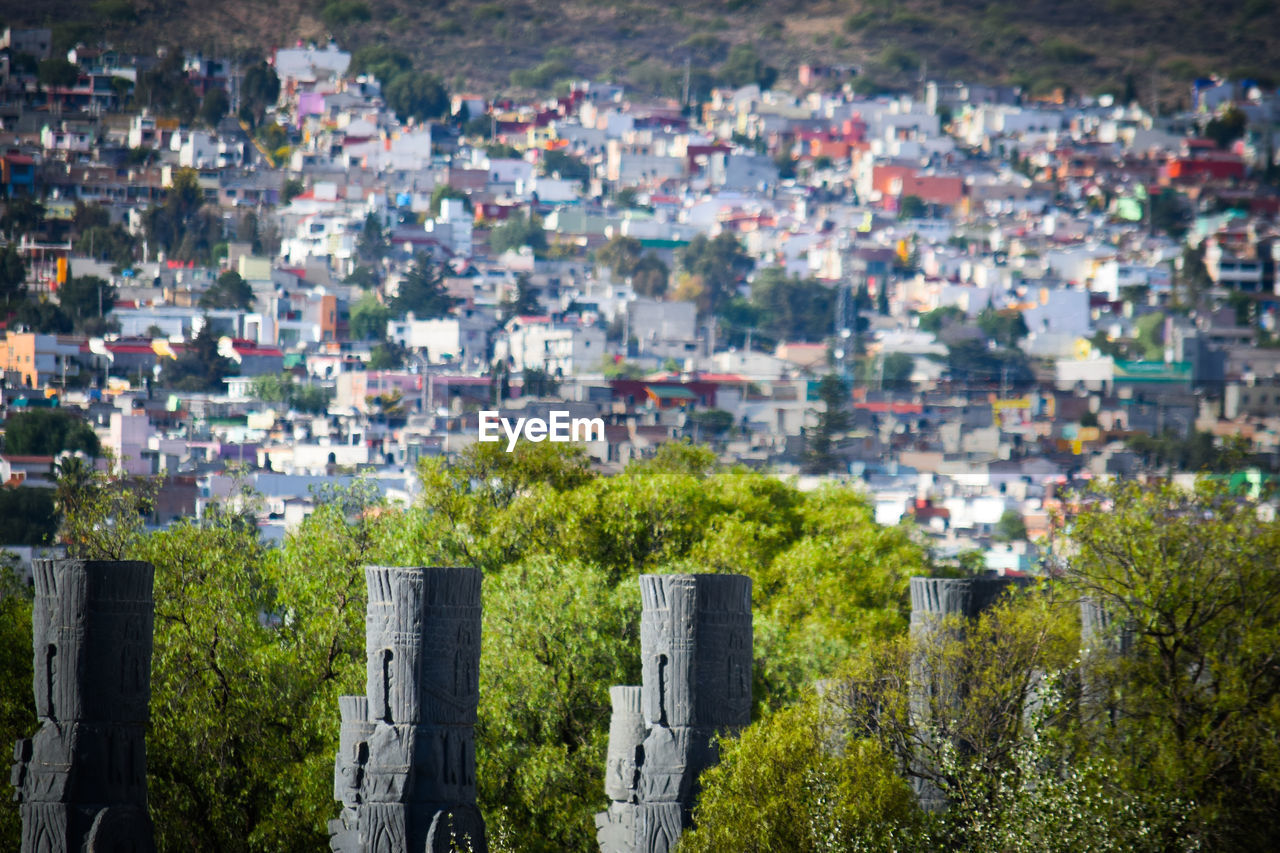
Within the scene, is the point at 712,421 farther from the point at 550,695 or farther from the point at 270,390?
the point at 550,695

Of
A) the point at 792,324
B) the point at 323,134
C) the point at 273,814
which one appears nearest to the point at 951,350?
the point at 792,324

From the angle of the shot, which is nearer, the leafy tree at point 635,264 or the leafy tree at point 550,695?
the leafy tree at point 550,695

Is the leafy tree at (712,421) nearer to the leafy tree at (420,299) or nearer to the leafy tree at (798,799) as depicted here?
the leafy tree at (420,299)

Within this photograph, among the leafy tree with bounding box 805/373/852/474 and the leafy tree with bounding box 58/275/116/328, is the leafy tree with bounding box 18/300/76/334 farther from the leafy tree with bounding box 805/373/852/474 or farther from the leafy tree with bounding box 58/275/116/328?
the leafy tree with bounding box 805/373/852/474

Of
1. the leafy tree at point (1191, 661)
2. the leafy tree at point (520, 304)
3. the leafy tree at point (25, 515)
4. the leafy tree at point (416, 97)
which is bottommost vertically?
the leafy tree at point (25, 515)

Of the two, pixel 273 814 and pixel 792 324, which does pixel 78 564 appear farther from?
pixel 792 324

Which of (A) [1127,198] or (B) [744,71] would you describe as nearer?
(A) [1127,198]

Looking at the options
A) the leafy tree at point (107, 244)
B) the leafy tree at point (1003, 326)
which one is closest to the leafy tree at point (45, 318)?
the leafy tree at point (107, 244)

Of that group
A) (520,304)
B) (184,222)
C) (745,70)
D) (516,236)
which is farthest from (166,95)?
(745,70)
